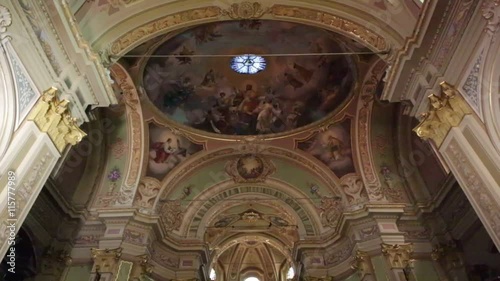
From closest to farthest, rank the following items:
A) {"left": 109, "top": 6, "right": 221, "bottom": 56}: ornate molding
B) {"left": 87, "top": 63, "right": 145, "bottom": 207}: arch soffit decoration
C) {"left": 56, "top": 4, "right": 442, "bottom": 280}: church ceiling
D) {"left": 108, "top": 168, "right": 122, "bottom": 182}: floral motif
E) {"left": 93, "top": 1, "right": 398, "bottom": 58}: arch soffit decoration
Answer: {"left": 93, "top": 1, "right": 398, "bottom": 58}: arch soffit decoration, {"left": 109, "top": 6, "right": 221, "bottom": 56}: ornate molding, {"left": 56, "top": 4, "right": 442, "bottom": 280}: church ceiling, {"left": 87, "top": 63, "right": 145, "bottom": 207}: arch soffit decoration, {"left": 108, "top": 168, "right": 122, "bottom": 182}: floral motif

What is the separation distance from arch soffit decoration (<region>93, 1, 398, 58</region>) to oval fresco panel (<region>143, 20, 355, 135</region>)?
205 centimetres

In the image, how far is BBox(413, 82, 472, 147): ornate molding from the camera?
6539 millimetres

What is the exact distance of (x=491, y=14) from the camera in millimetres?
5812

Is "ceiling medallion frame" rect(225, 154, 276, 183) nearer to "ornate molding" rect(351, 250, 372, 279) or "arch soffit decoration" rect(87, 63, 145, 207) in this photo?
"arch soffit decoration" rect(87, 63, 145, 207)

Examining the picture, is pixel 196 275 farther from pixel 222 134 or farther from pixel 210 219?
pixel 222 134

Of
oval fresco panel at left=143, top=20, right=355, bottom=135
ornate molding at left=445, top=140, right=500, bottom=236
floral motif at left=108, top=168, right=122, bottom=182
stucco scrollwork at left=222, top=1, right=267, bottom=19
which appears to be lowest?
ornate molding at left=445, top=140, right=500, bottom=236

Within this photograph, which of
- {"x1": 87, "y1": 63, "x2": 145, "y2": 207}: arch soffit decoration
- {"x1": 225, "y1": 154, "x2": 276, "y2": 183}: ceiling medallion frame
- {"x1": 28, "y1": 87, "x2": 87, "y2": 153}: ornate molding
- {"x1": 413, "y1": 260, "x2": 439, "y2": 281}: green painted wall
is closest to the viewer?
{"x1": 28, "y1": 87, "x2": 87, "y2": 153}: ornate molding

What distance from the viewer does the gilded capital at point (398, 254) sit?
1069cm

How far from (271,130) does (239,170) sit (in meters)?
1.60

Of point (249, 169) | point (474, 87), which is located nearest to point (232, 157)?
point (249, 169)

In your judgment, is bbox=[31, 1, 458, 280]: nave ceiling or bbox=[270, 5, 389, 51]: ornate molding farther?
bbox=[31, 1, 458, 280]: nave ceiling

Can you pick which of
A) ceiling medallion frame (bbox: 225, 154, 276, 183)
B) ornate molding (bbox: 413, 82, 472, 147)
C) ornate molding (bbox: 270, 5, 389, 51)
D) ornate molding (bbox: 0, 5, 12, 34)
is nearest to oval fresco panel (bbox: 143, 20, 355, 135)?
ceiling medallion frame (bbox: 225, 154, 276, 183)

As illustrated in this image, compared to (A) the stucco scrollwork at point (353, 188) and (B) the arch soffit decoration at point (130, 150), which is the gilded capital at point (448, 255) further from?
(B) the arch soffit decoration at point (130, 150)

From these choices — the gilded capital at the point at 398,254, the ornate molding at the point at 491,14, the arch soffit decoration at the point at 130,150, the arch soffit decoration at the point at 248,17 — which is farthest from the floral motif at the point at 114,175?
the ornate molding at the point at 491,14
